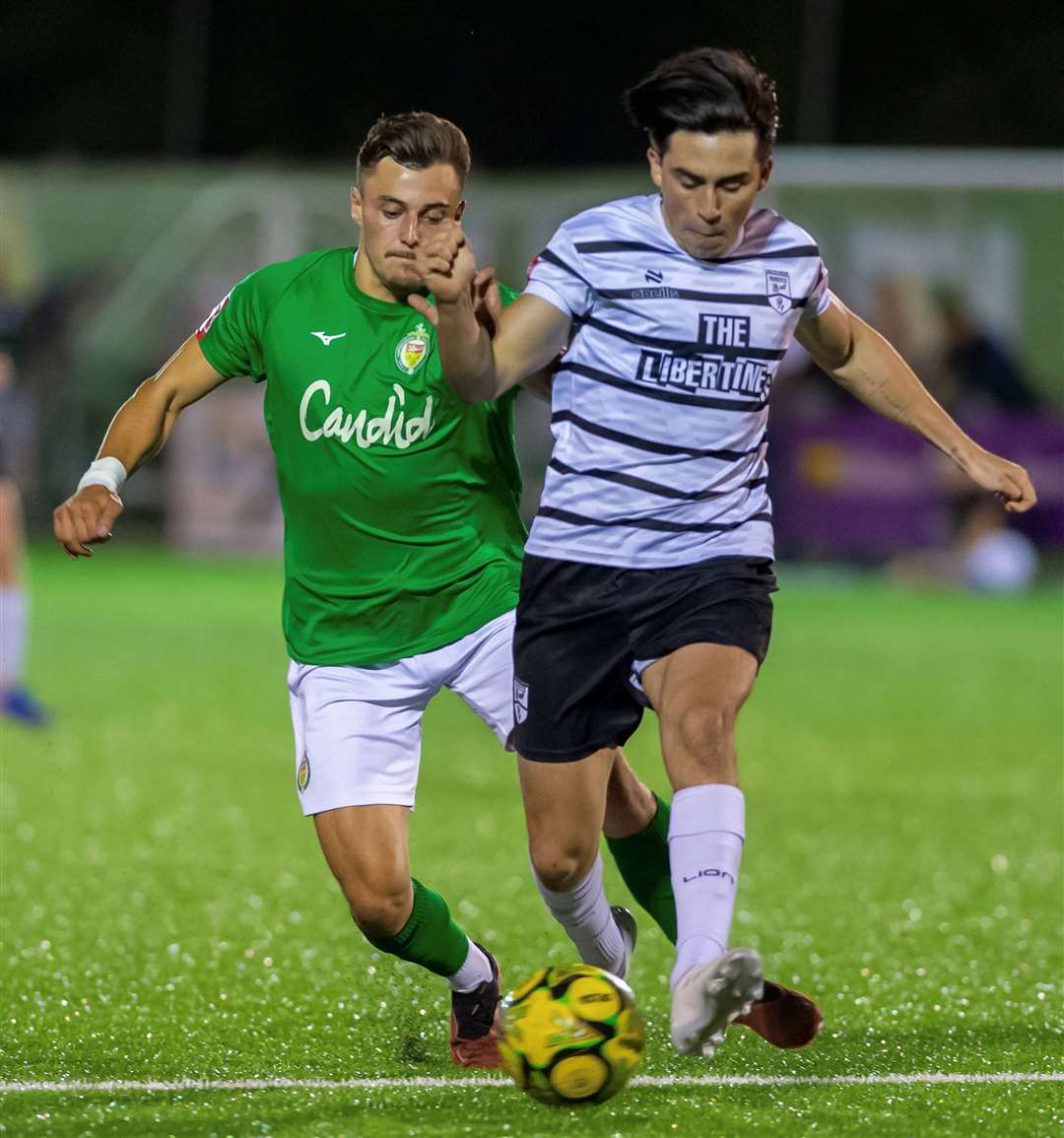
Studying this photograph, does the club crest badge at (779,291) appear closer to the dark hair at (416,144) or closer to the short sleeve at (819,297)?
the short sleeve at (819,297)

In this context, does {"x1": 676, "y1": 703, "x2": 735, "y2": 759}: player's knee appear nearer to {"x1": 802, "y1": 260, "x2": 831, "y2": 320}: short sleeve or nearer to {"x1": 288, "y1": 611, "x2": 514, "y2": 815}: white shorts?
{"x1": 288, "y1": 611, "x2": 514, "y2": 815}: white shorts

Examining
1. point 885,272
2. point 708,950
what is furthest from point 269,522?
point 708,950

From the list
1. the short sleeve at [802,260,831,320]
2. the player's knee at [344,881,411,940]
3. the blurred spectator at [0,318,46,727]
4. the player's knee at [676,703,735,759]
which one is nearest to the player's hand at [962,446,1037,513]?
the short sleeve at [802,260,831,320]

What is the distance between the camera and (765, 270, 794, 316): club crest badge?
4.77m

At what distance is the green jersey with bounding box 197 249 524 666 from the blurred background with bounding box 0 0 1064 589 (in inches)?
297

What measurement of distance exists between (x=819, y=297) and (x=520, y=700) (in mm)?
1085

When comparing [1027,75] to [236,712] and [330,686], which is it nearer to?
[236,712]

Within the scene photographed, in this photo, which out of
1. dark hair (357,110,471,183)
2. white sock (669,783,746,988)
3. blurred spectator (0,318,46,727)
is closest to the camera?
white sock (669,783,746,988)

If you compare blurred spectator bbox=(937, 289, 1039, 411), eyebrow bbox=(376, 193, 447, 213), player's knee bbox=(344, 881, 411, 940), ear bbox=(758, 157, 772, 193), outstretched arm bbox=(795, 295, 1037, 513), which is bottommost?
blurred spectator bbox=(937, 289, 1039, 411)

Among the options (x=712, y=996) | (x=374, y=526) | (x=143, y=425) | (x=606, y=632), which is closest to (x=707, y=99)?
(x=606, y=632)

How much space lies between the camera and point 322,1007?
573cm

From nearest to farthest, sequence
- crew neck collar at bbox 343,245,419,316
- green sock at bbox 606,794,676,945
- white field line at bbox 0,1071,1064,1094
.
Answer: white field line at bbox 0,1071,1064,1094 < crew neck collar at bbox 343,245,419,316 < green sock at bbox 606,794,676,945

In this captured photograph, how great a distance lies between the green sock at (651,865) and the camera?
5.42 metres

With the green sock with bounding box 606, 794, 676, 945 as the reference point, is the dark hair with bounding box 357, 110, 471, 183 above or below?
above
